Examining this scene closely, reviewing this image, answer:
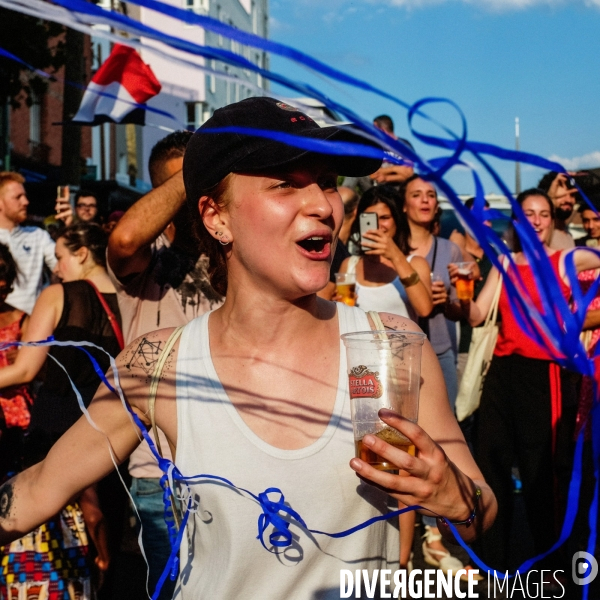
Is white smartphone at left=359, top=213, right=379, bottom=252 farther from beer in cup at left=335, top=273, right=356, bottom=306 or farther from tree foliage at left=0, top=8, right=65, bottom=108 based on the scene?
tree foliage at left=0, top=8, right=65, bottom=108

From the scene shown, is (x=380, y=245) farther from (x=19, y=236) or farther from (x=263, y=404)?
(x=19, y=236)

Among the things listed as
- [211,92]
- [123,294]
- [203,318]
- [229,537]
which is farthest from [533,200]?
[211,92]

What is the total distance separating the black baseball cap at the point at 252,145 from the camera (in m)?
1.95

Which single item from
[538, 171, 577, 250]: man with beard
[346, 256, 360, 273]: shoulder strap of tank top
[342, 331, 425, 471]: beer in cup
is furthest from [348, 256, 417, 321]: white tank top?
[342, 331, 425, 471]: beer in cup

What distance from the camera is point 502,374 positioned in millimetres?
5098

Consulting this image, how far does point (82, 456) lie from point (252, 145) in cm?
96

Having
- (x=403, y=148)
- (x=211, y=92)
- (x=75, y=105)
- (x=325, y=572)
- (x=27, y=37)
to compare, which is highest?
(x=211, y=92)

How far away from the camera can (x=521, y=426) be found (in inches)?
196

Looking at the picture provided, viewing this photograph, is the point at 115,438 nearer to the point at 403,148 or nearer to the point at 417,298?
the point at 403,148

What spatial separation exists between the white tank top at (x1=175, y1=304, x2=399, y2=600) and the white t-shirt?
513 centimetres

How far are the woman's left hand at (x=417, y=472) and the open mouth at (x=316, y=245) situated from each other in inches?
20.4

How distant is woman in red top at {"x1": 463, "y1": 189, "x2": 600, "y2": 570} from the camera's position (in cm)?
489

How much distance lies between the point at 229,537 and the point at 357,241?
4240mm

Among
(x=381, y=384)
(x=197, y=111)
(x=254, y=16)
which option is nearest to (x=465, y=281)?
(x=381, y=384)
